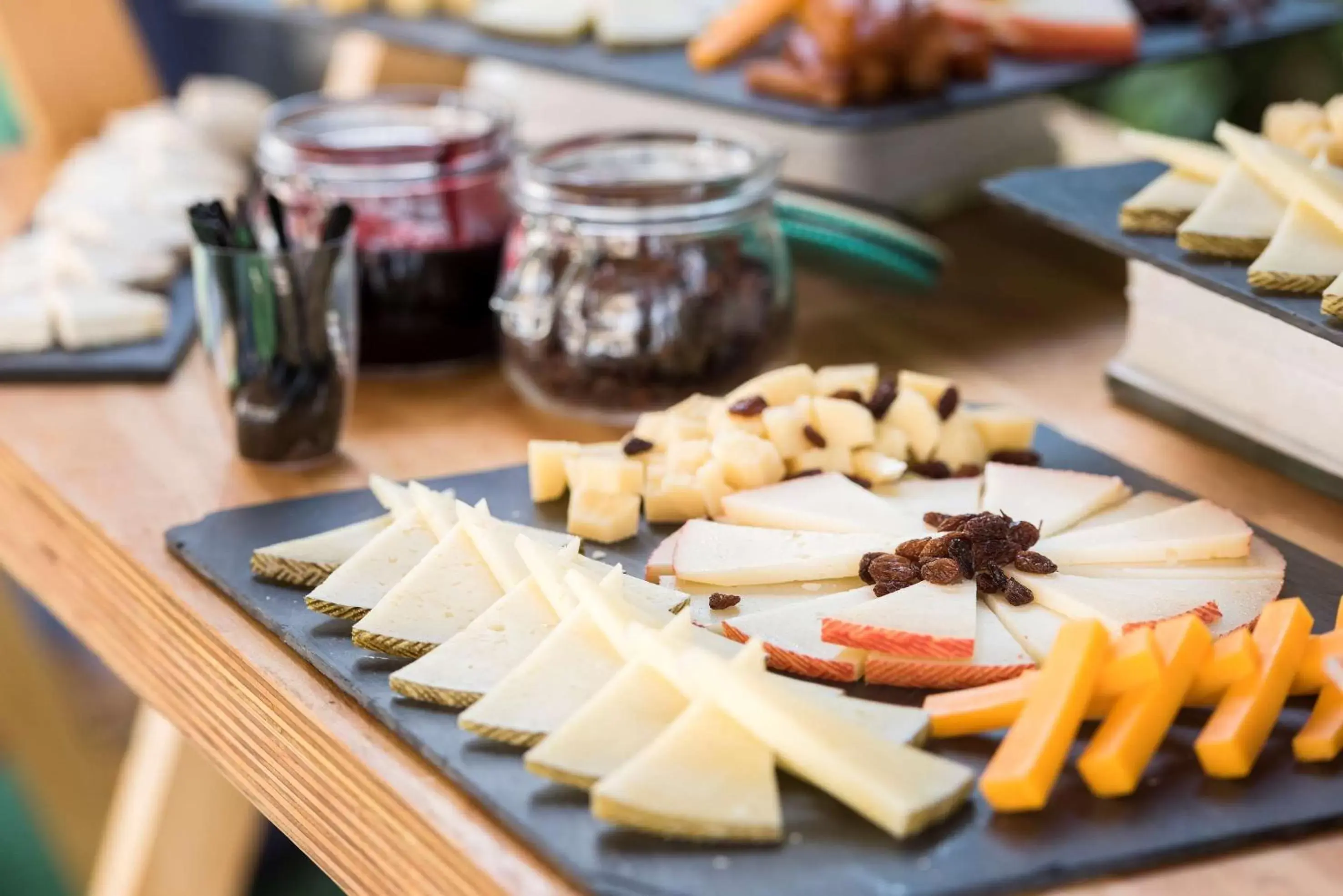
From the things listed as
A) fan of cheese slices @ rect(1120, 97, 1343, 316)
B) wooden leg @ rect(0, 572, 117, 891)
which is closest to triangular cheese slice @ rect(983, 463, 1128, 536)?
fan of cheese slices @ rect(1120, 97, 1343, 316)

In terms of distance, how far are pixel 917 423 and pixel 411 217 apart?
0.66 metres

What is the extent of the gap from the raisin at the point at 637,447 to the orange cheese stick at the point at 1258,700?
558 mm

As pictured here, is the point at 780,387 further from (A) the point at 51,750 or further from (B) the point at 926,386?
(A) the point at 51,750

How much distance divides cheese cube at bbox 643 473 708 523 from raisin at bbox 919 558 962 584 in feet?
0.88

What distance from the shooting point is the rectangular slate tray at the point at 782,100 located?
5.90 feet

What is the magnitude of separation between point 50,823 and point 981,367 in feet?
6.75

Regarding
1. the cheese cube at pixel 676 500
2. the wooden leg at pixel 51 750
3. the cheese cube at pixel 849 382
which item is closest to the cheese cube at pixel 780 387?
the cheese cube at pixel 849 382

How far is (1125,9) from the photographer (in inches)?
80.0

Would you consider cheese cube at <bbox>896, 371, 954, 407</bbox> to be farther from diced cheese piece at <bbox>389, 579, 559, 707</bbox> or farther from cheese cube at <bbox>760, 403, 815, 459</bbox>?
diced cheese piece at <bbox>389, 579, 559, 707</bbox>

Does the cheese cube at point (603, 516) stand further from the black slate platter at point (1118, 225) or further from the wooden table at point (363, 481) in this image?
the black slate platter at point (1118, 225)

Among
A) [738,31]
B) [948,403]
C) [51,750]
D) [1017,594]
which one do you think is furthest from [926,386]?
[51,750]

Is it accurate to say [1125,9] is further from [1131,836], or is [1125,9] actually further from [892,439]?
[1131,836]

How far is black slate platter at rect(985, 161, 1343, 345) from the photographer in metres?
1.26

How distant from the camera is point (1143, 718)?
3.01 feet
